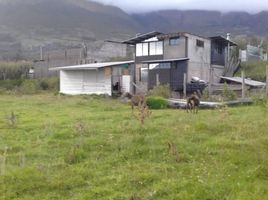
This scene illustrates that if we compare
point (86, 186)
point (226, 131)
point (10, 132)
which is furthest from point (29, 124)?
point (86, 186)

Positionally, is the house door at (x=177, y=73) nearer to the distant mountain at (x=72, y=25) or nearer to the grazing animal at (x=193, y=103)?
the grazing animal at (x=193, y=103)

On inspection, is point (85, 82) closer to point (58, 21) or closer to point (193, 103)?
point (193, 103)

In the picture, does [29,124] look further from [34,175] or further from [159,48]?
[159,48]

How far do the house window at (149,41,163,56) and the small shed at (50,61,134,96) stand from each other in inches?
111

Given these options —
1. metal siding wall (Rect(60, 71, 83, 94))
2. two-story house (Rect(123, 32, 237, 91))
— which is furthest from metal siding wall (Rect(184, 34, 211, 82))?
metal siding wall (Rect(60, 71, 83, 94))

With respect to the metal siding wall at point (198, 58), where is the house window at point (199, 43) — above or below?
above

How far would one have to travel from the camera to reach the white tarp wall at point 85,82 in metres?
35.2

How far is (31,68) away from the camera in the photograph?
2203 inches

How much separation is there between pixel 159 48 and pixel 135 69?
2.94 metres

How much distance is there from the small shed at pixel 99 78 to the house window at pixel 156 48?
9.21ft

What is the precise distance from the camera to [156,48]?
1594 inches

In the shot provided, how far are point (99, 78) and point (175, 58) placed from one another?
707 centimetres

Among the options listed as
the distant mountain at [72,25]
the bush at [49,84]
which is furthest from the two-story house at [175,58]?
the distant mountain at [72,25]

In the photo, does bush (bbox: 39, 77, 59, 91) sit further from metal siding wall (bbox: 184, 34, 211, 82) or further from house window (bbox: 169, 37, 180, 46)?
metal siding wall (bbox: 184, 34, 211, 82)
